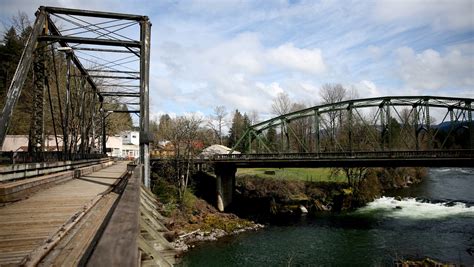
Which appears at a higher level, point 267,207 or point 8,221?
point 8,221

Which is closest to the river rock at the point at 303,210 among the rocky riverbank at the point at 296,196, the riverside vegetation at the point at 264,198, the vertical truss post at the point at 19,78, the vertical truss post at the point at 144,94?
the rocky riverbank at the point at 296,196

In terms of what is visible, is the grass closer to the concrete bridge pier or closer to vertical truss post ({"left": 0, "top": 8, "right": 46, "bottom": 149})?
the concrete bridge pier

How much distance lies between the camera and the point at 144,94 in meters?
15.8

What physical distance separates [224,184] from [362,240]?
1871cm

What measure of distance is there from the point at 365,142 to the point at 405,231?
26886mm

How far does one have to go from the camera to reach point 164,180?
38219 mm

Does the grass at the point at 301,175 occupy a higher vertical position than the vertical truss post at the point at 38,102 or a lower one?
lower

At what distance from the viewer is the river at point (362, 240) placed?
Answer: 21.2m

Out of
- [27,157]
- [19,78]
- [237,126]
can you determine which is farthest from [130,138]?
[19,78]

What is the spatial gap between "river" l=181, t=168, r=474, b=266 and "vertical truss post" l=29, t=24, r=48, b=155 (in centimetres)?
1184

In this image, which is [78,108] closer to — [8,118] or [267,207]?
[8,118]

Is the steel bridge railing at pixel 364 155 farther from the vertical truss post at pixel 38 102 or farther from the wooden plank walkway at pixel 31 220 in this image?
the wooden plank walkway at pixel 31 220

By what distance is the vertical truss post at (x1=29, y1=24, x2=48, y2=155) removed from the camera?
1327 cm

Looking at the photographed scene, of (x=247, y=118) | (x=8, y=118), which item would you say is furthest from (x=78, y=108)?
(x=247, y=118)
